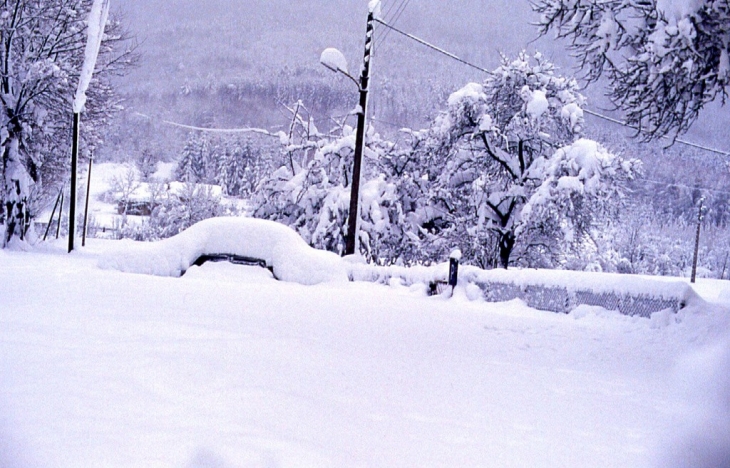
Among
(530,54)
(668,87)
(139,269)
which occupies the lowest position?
(139,269)

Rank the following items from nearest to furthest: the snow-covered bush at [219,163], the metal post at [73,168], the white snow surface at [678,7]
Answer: the white snow surface at [678,7], the metal post at [73,168], the snow-covered bush at [219,163]

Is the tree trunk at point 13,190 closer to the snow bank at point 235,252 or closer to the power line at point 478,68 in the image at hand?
the snow bank at point 235,252

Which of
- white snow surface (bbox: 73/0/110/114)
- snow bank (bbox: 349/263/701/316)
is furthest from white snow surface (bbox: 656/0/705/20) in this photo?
white snow surface (bbox: 73/0/110/114)

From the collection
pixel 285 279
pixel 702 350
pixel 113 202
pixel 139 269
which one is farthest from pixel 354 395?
pixel 113 202

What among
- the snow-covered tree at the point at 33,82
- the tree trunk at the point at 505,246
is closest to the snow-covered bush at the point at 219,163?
the snow-covered tree at the point at 33,82

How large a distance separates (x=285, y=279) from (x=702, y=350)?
772 centimetres

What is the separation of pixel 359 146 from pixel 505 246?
25.1 feet

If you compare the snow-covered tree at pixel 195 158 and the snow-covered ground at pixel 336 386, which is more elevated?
the snow-covered tree at pixel 195 158

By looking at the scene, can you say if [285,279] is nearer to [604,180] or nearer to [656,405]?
[656,405]

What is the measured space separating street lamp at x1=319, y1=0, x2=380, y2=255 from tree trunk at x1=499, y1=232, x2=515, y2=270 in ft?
22.7

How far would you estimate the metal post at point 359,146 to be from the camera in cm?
1441

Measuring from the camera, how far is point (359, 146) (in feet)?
47.8

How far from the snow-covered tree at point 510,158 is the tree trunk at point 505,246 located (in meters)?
0.04

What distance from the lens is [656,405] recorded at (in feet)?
13.0
